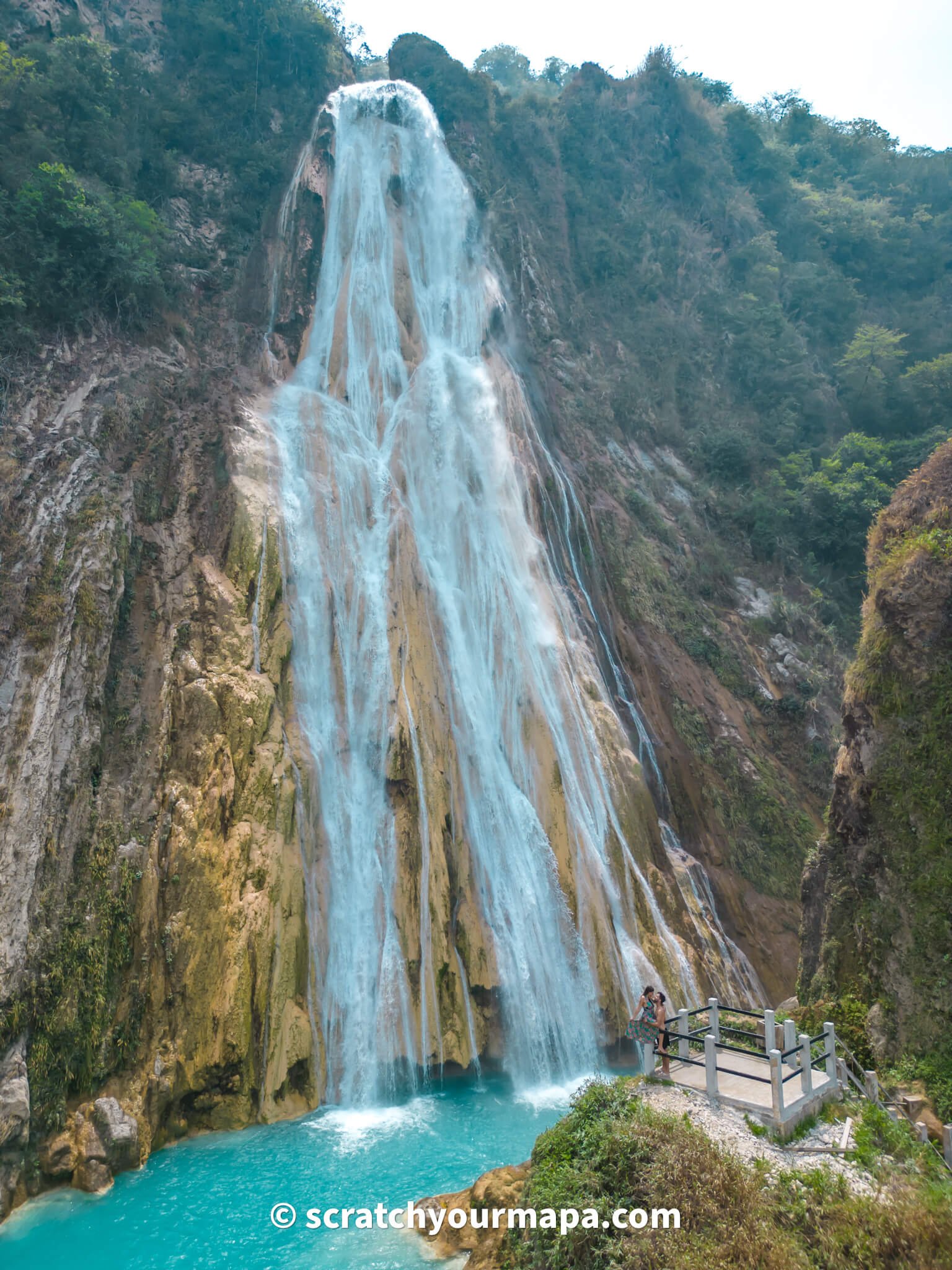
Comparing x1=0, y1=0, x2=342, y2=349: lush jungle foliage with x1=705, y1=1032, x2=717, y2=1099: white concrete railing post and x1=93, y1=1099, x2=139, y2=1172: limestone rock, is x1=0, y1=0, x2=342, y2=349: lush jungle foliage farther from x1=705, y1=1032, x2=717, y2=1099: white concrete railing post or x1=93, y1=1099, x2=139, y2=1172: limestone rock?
x1=705, y1=1032, x2=717, y2=1099: white concrete railing post

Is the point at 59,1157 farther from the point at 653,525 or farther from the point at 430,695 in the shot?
the point at 653,525

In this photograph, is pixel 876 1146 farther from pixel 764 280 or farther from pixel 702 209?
pixel 702 209

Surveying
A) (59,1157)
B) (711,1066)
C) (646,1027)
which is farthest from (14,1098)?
(711,1066)

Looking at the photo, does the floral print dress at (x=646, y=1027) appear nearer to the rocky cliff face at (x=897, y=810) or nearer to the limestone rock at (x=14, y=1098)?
the rocky cliff face at (x=897, y=810)

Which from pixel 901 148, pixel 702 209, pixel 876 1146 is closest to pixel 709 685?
pixel 876 1146

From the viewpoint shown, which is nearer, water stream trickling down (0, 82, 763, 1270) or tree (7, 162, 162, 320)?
water stream trickling down (0, 82, 763, 1270)

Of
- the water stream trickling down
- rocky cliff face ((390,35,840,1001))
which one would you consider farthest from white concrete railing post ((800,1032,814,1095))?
rocky cliff face ((390,35,840,1001))

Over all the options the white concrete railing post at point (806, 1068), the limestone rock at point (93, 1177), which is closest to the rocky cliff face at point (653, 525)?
the white concrete railing post at point (806, 1068)

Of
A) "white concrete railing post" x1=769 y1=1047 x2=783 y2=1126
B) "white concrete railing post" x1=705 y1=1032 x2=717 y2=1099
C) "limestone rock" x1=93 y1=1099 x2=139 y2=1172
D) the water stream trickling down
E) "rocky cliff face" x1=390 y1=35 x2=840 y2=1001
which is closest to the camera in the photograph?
"white concrete railing post" x1=769 y1=1047 x2=783 y2=1126

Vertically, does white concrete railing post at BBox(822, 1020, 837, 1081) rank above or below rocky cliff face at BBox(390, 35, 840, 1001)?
below
